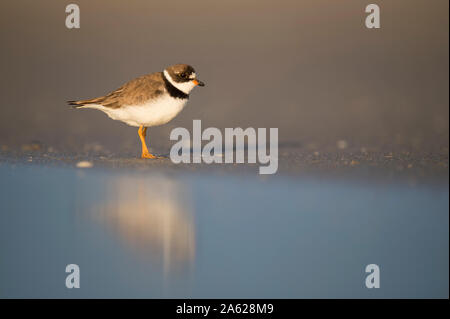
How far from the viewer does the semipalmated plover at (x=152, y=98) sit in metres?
7.28

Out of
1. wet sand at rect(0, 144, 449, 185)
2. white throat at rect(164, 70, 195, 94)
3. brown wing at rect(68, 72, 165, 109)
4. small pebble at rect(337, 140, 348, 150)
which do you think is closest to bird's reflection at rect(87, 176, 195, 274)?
wet sand at rect(0, 144, 449, 185)

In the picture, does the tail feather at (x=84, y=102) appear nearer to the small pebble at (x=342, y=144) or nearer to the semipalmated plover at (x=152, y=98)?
the semipalmated plover at (x=152, y=98)

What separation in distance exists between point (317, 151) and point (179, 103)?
2.21 metres

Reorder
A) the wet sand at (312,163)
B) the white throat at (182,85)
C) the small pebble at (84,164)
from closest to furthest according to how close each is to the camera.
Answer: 1. the wet sand at (312,163)
2. the small pebble at (84,164)
3. the white throat at (182,85)

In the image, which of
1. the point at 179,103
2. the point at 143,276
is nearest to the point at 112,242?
the point at 143,276

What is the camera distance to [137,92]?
7.40m

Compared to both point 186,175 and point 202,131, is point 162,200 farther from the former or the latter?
point 202,131

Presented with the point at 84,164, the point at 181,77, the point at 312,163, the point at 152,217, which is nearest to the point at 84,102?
the point at 84,164

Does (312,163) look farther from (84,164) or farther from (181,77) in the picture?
(84,164)

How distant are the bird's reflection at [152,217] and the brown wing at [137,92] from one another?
1.43 m

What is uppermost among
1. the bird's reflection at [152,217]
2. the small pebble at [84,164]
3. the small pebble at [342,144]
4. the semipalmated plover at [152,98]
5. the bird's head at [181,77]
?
the bird's head at [181,77]

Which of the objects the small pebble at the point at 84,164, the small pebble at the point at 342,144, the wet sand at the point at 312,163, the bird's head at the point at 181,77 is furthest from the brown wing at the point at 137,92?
the small pebble at the point at 342,144

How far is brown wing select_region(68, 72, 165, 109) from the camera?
7.31 metres

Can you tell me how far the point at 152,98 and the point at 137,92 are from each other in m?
0.27
